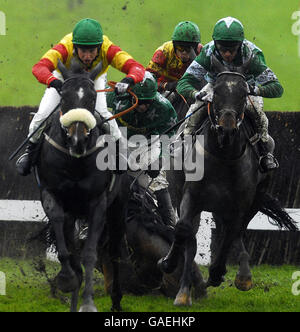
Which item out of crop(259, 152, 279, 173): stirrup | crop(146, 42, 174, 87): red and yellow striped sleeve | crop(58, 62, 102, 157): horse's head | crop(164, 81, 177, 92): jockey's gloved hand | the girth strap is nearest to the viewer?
crop(58, 62, 102, 157): horse's head

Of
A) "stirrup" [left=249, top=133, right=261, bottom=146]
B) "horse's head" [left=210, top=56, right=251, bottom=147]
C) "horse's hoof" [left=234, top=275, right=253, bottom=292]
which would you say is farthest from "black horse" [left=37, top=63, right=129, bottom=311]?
"horse's hoof" [left=234, top=275, right=253, bottom=292]

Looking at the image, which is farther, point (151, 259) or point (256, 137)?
point (151, 259)

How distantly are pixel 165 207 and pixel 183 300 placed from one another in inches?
61.8

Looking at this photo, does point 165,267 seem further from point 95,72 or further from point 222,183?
point 95,72

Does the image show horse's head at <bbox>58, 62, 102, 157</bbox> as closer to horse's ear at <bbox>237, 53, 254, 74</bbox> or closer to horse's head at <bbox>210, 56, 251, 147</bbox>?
horse's head at <bbox>210, 56, 251, 147</bbox>

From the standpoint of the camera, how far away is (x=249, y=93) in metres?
6.54

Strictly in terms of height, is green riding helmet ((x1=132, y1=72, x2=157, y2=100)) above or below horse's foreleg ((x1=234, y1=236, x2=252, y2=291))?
above

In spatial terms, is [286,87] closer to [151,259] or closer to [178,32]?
[178,32]

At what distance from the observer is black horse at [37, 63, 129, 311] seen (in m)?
5.89

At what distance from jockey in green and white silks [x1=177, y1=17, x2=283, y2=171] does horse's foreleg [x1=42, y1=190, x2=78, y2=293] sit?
4.64 ft

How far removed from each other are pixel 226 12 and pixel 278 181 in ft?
17.7
